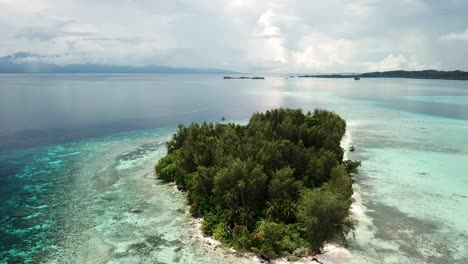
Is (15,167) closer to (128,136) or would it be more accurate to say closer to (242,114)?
(128,136)

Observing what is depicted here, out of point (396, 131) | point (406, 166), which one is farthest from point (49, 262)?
point (396, 131)

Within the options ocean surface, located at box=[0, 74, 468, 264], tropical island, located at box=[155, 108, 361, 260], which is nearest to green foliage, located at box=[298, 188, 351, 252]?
tropical island, located at box=[155, 108, 361, 260]

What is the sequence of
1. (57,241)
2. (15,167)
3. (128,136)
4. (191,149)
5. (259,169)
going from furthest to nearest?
(128,136)
(15,167)
(191,149)
(259,169)
(57,241)

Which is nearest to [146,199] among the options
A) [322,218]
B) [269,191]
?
[269,191]

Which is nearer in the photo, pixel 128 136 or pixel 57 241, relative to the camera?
pixel 57 241

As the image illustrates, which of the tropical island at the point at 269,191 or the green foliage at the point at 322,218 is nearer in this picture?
the green foliage at the point at 322,218

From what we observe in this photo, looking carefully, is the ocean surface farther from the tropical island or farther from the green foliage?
the green foliage

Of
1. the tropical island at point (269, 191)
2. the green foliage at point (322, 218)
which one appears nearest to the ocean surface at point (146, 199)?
the tropical island at point (269, 191)

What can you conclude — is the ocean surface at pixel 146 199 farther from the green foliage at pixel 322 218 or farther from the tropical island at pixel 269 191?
the green foliage at pixel 322 218

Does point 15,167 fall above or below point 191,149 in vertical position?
below
